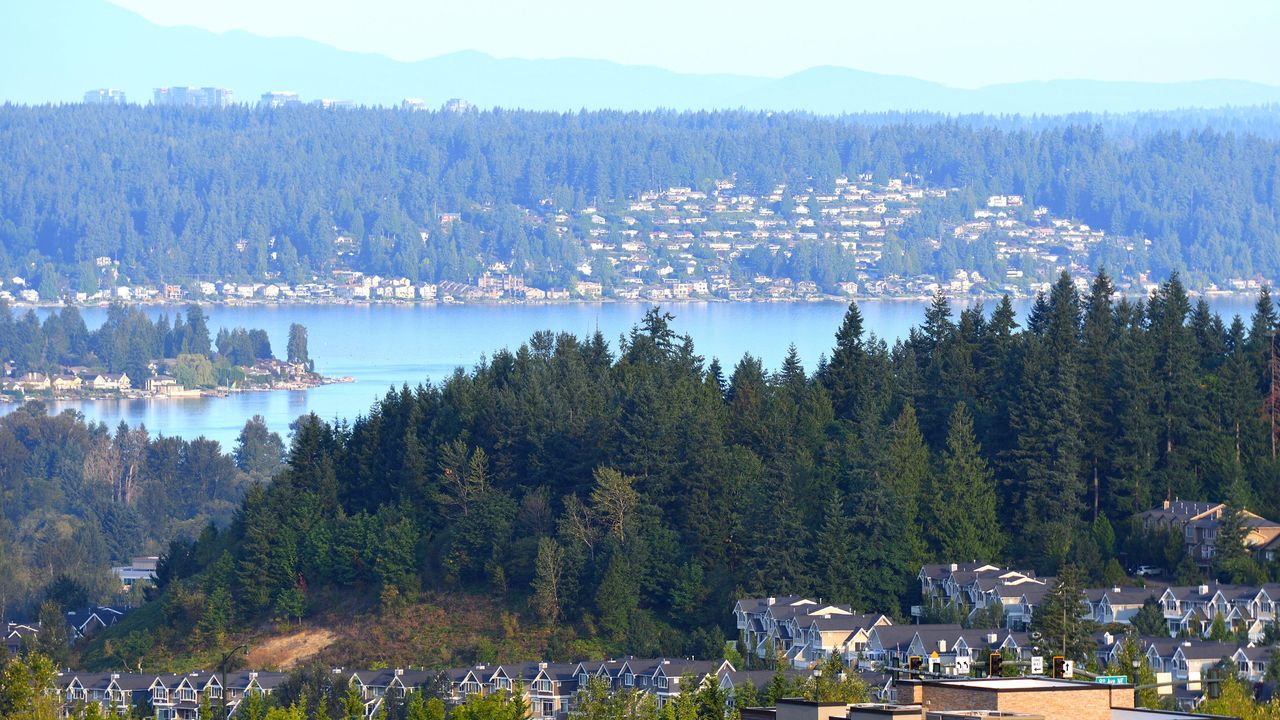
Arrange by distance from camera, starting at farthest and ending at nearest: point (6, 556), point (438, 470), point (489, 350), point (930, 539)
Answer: point (489, 350), point (6, 556), point (438, 470), point (930, 539)

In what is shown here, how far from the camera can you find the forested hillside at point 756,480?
57312 mm

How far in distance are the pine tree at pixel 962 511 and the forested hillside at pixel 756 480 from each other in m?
0.07

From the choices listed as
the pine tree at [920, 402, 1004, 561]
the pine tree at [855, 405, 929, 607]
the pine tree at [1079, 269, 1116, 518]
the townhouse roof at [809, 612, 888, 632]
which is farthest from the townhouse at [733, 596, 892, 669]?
the pine tree at [1079, 269, 1116, 518]

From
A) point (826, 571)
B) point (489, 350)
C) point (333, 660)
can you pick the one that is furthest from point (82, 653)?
point (489, 350)

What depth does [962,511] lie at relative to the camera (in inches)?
2297

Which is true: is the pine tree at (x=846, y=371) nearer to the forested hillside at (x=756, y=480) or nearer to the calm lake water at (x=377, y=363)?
the forested hillside at (x=756, y=480)

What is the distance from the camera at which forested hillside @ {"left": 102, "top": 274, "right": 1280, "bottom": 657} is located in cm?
5731

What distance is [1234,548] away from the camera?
54969 mm

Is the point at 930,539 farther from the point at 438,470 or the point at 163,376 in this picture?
the point at 163,376

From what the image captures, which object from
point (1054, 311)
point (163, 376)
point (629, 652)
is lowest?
point (163, 376)

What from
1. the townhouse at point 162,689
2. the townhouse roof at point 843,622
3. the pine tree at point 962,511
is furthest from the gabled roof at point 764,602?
the townhouse at point 162,689

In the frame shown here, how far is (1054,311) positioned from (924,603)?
13.0m

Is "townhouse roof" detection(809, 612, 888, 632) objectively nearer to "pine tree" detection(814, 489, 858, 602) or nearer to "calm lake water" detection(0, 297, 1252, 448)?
"pine tree" detection(814, 489, 858, 602)

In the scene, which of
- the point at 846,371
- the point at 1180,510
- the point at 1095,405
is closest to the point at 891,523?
the point at 1180,510
